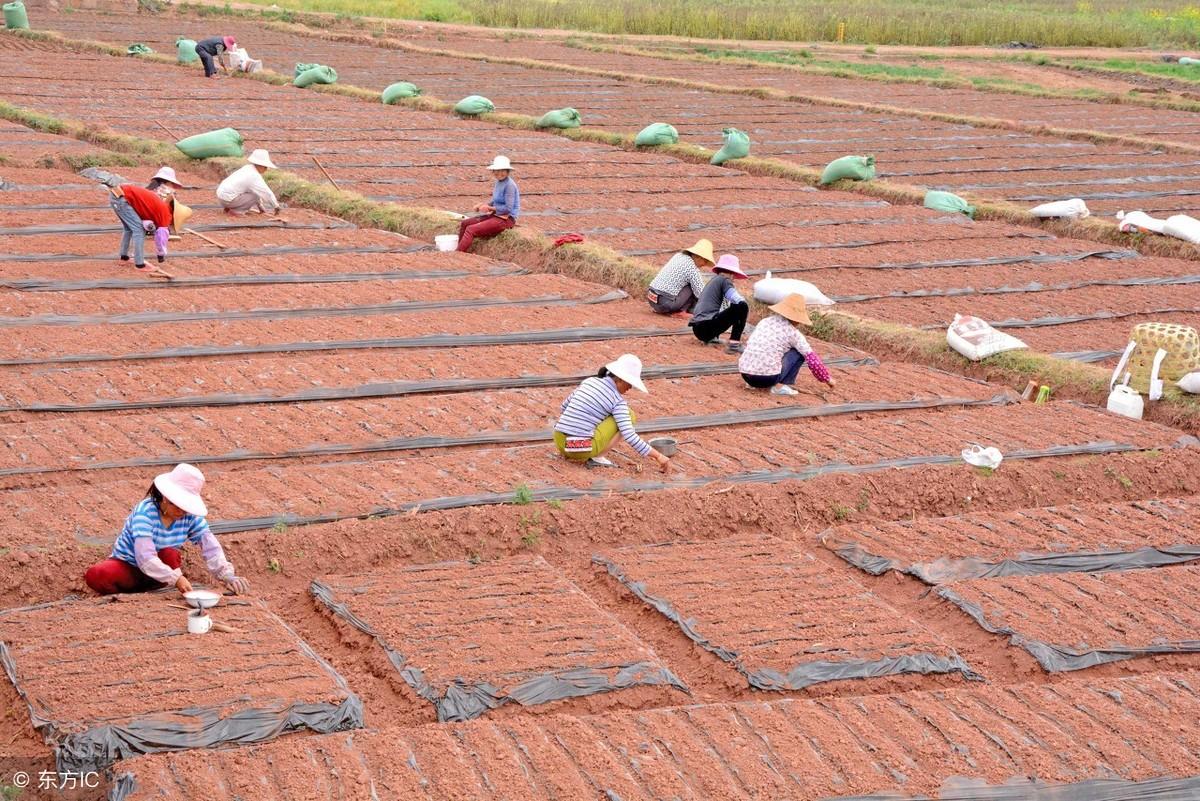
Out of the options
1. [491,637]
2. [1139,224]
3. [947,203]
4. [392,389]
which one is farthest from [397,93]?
[491,637]

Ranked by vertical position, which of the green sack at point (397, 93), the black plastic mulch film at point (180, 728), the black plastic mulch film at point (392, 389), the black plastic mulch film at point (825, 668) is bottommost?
the black plastic mulch film at point (825, 668)

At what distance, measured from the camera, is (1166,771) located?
6.02m

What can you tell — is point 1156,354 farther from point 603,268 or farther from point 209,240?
point 209,240

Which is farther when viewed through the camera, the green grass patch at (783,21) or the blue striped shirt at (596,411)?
the green grass patch at (783,21)

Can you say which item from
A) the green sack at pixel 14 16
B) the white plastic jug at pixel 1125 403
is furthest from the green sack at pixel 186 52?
the white plastic jug at pixel 1125 403

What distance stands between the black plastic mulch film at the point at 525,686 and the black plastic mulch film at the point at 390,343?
15.1 feet

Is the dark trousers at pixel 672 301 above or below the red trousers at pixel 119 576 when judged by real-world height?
above

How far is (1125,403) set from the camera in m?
10.8

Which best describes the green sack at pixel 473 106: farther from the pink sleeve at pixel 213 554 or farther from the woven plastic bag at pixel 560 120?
the pink sleeve at pixel 213 554

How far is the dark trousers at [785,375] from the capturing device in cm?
A: 1050

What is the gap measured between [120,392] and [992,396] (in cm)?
651

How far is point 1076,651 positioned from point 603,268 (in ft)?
26.1

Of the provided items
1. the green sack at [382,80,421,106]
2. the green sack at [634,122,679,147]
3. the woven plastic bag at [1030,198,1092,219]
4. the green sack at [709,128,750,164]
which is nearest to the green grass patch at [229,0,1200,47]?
the green sack at [382,80,421,106]

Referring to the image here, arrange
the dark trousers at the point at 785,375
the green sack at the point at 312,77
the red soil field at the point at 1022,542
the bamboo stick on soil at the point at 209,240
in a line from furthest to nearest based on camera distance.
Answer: the green sack at the point at 312,77, the bamboo stick on soil at the point at 209,240, the dark trousers at the point at 785,375, the red soil field at the point at 1022,542
